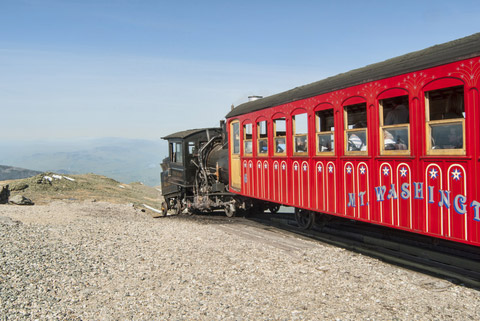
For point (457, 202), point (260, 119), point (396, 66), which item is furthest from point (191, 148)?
point (457, 202)

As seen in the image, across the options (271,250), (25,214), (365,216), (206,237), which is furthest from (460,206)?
(25,214)

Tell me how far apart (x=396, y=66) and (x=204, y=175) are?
10.2 metres

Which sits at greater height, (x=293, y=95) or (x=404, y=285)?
(x=293, y=95)

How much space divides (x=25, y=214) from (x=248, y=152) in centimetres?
774

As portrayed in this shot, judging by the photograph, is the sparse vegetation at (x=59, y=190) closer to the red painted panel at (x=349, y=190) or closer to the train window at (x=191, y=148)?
the train window at (x=191, y=148)

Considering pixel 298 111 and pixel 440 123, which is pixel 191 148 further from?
pixel 440 123

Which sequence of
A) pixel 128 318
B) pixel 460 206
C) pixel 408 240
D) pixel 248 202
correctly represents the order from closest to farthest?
pixel 128 318
pixel 460 206
pixel 408 240
pixel 248 202

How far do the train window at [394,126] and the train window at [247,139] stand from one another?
5587mm

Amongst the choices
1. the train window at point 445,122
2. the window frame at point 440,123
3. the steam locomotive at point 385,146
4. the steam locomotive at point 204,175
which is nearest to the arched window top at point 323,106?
the steam locomotive at point 385,146

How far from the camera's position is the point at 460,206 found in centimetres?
579

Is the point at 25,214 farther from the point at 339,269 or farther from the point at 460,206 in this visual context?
the point at 460,206

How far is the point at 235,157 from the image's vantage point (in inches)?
541

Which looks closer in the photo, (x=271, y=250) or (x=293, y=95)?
(x=271, y=250)

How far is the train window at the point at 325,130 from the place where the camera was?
28.9 ft
